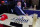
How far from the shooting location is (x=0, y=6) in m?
1.37

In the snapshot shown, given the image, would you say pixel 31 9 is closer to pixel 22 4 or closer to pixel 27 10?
pixel 27 10

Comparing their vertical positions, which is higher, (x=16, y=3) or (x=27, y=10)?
(x=16, y=3)

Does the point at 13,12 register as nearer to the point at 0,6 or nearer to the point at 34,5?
the point at 0,6

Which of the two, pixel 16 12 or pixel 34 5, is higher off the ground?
pixel 34 5

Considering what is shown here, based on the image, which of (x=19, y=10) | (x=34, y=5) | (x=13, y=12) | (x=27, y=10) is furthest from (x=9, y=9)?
(x=34, y=5)

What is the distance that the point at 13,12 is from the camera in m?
1.41

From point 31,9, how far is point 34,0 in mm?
163

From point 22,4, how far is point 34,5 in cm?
21

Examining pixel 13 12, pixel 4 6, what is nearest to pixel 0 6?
pixel 4 6

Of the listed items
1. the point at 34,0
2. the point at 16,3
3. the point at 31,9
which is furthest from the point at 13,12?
the point at 34,0

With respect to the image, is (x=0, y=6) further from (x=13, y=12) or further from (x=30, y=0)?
(x=30, y=0)

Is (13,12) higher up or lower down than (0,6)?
lower down

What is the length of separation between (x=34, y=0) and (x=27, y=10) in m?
0.21

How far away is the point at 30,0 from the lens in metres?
1.39
